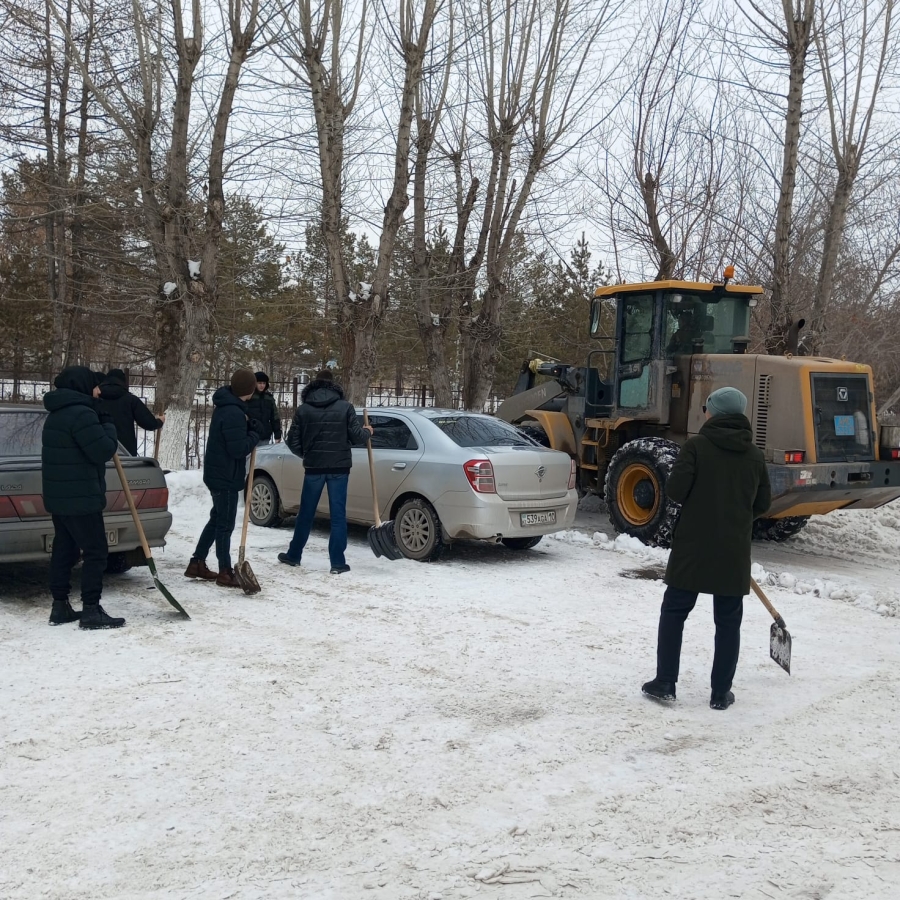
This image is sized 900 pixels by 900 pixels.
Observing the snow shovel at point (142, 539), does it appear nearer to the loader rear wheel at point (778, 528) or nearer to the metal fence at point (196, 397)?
the loader rear wheel at point (778, 528)

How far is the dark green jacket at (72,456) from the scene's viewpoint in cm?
643

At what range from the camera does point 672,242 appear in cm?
1897

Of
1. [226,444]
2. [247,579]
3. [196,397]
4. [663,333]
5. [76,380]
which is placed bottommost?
[247,579]

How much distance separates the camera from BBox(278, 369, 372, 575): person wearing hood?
29.1 feet

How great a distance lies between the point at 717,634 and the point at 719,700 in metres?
0.37

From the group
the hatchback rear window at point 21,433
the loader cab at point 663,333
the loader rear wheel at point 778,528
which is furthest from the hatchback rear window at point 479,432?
the hatchback rear window at point 21,433

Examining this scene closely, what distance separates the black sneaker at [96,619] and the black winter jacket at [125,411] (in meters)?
2.91

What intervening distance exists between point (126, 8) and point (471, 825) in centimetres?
1388

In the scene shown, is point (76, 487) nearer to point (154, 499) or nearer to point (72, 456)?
point (72, 456)

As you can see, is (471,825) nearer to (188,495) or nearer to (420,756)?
(420,756)

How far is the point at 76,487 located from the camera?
6.45m

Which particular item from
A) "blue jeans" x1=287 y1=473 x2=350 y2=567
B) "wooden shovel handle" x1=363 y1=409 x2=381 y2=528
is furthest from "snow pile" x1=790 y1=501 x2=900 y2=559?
"blue jeans" x1=287 y1=473 x2=350 y2=567

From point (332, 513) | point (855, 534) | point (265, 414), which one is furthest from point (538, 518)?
point (855, 534)

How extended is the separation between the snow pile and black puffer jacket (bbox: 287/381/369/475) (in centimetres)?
604
